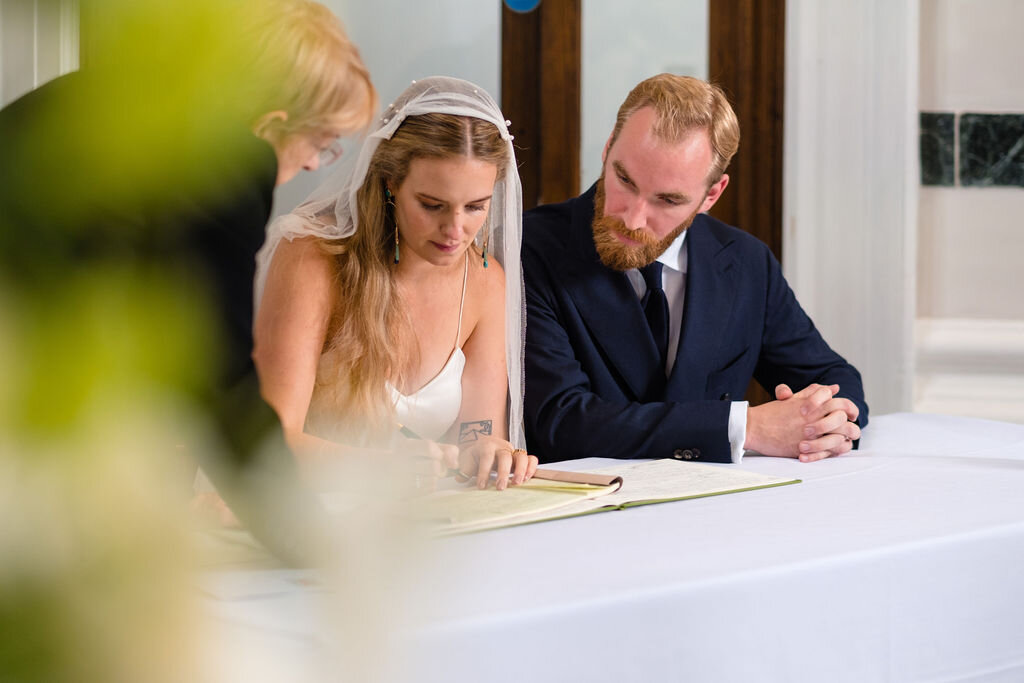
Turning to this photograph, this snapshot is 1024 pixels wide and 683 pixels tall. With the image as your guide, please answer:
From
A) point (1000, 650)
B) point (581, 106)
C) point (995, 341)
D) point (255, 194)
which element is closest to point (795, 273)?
point (995, 341)

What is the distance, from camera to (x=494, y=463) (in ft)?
4.54

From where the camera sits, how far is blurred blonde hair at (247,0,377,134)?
20 centimetres

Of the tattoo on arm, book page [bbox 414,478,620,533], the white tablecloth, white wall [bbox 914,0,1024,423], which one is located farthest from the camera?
white wall [bbox 914,0,1024,423]

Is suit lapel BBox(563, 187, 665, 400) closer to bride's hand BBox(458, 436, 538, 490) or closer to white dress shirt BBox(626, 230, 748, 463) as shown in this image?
white dress shirt BBox(626, 230, 748, 463)

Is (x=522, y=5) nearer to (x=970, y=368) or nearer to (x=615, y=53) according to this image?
(x=615, y=53)

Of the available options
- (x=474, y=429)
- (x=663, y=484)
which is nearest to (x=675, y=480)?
(x=663, y=484)

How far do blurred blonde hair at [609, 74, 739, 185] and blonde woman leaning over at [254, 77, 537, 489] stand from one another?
0.44 metres

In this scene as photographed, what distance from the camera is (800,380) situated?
2277 mm

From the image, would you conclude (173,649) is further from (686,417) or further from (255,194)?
(686,417)

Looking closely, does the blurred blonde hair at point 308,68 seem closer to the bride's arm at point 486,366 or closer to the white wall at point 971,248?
the bride's arm at point 486,366

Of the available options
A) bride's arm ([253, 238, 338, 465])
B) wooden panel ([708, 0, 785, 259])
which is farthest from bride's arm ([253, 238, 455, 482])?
wooden panel ([708, 0, 785, 259])

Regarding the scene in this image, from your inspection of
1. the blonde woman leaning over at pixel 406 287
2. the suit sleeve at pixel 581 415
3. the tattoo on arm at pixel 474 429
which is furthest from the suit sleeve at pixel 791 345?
the tattoo on arm at pixel 474 429

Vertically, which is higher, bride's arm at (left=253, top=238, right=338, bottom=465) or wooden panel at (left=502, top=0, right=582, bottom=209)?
wooden panel at (left=502, top=0, right=582, bottom=209)

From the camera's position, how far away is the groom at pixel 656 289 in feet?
6.75
